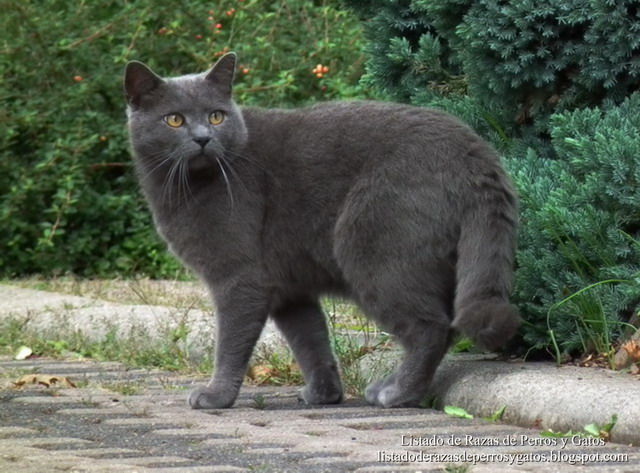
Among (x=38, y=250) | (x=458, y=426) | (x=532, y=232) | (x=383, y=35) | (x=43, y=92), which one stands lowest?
(x=38, y=250)

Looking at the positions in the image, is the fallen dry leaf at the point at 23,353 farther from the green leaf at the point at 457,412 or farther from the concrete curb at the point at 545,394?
the green leaf at the point at 457,412

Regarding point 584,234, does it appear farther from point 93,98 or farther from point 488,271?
point 93,98

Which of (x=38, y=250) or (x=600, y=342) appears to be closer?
(x=600, y=342)

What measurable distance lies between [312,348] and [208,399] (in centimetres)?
54

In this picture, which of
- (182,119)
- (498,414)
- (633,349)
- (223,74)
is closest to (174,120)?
(182,119)

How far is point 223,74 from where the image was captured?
459 cm

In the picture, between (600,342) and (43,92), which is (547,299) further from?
(43,92)

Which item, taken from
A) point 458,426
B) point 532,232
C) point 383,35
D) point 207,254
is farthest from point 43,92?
point 458,426

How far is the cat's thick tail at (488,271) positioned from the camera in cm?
378

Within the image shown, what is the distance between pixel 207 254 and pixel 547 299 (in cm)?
127

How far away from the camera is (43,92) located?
328 inches

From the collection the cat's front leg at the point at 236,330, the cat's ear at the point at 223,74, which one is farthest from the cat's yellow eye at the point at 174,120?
the cat's front leg at the point at 236,330

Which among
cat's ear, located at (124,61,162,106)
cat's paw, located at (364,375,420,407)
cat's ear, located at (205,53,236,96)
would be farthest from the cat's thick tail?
cat's ear, located at (124,61,162,106)

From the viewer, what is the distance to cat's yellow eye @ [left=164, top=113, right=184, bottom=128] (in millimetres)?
4426
